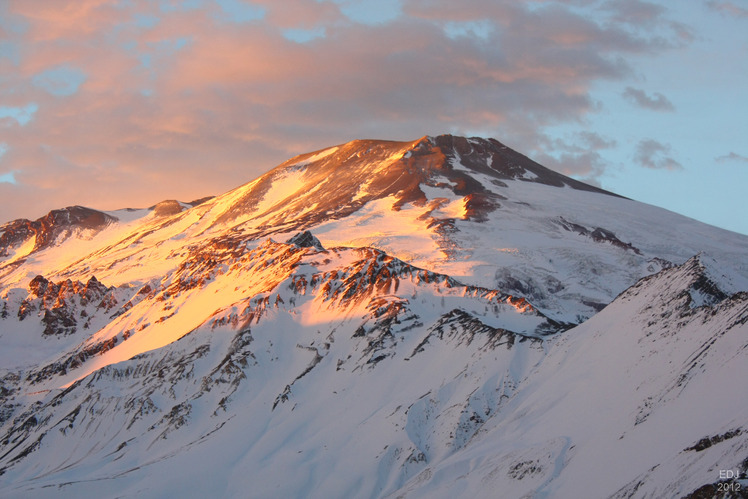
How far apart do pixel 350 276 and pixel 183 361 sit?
3044 centimetres

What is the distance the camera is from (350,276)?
134 metres

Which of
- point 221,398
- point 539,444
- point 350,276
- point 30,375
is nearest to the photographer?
point 539,444

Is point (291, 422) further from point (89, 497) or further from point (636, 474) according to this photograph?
point (636, 474)

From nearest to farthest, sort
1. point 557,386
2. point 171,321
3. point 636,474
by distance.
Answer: point 636,474 → point 557,386 → point 171,321

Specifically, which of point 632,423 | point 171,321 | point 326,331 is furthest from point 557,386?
point 171,321

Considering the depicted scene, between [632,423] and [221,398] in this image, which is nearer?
[632,423]

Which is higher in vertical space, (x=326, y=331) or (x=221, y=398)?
(x=326, y=331)

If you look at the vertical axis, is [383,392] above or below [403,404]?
above

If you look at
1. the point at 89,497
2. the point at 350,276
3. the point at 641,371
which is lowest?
the point at 89,497

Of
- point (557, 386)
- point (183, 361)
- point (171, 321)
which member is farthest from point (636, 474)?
point (171, 321)

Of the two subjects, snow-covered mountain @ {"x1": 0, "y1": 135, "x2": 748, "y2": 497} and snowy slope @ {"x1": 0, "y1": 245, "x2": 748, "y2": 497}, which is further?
snow-covered mountain @ {"x1": 0, "y1": 135, "x2": 748, "y2": 497}

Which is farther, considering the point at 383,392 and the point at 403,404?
the point at 383,392

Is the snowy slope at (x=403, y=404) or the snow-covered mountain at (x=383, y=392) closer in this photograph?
the snowy slope at (x=403, y=404)

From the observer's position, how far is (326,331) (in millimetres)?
125625
